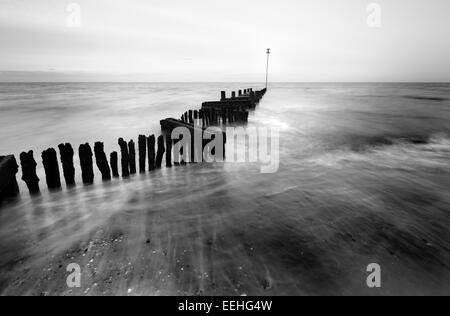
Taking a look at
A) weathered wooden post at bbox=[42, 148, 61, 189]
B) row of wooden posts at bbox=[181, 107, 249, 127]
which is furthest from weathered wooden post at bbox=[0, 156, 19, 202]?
row of wooden posts at bbox=[181, 107, 249, 127]

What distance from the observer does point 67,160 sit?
5.78 meters

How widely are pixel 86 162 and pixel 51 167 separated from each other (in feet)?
2.35

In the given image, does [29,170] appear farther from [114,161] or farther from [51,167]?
[114,161]

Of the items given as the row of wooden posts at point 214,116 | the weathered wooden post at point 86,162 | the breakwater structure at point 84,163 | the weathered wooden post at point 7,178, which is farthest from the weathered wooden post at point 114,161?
the row of wooden posts at point 214,116

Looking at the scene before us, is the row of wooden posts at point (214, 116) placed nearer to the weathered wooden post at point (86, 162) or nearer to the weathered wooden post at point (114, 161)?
the weathered wooden post at point (114, 161)

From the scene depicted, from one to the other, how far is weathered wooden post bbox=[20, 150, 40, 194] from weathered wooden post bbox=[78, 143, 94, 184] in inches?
36.4

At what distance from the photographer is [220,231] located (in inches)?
159

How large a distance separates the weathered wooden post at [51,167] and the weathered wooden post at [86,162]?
52 cm

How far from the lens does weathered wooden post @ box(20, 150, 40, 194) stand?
5242 millimetres

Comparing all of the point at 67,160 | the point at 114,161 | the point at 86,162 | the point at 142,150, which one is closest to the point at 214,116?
the point at 142,150

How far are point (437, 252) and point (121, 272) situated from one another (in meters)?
4.48

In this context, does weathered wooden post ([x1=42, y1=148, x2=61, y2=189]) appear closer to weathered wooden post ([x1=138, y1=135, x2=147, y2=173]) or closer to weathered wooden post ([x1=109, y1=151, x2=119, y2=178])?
weathered wooden post ([x1=109, y1=151, x2=119, y2=178])

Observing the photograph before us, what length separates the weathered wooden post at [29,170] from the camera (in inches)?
206

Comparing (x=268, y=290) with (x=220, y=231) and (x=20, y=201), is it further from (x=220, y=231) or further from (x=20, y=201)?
(x=20, y=201)
